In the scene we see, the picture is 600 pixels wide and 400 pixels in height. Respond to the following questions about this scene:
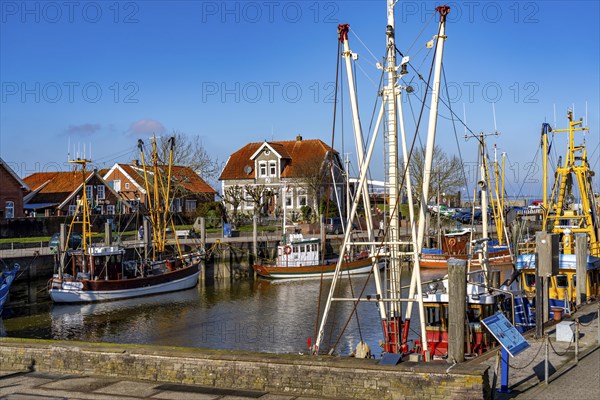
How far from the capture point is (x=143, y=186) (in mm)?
77312

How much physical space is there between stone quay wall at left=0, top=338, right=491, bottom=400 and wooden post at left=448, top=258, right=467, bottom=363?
3.74 feet

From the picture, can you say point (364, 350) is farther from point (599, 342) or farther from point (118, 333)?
point (118, 333)

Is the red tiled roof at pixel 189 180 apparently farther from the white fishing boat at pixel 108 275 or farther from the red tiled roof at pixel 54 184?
the white fishing boat at pixel 108 275

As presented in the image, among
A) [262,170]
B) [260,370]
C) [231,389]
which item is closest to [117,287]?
[231,389]

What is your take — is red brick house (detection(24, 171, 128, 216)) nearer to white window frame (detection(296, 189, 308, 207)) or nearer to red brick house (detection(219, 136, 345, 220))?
red brick house (detection(219, 136, 345, 220))

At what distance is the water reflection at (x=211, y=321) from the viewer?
29844 mm

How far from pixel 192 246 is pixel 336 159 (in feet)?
90.1

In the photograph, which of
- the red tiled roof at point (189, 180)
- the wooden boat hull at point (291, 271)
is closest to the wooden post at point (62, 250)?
the wooden boat hull at point (291, 271)

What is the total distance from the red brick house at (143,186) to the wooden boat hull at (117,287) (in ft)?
93.5

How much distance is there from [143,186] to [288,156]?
15694mm

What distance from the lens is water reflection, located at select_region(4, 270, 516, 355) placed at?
97.9 feet

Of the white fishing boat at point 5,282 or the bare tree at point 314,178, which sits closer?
the white fishing boat at point 5,282

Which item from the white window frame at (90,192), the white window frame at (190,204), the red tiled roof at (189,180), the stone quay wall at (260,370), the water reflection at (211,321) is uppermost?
the red tiled roof at (189,180)

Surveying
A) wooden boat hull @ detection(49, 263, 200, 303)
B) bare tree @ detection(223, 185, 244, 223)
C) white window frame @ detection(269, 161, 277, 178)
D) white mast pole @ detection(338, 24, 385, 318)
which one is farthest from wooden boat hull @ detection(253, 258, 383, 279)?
white mast pole @ detection(338, 24, 385, 318)
